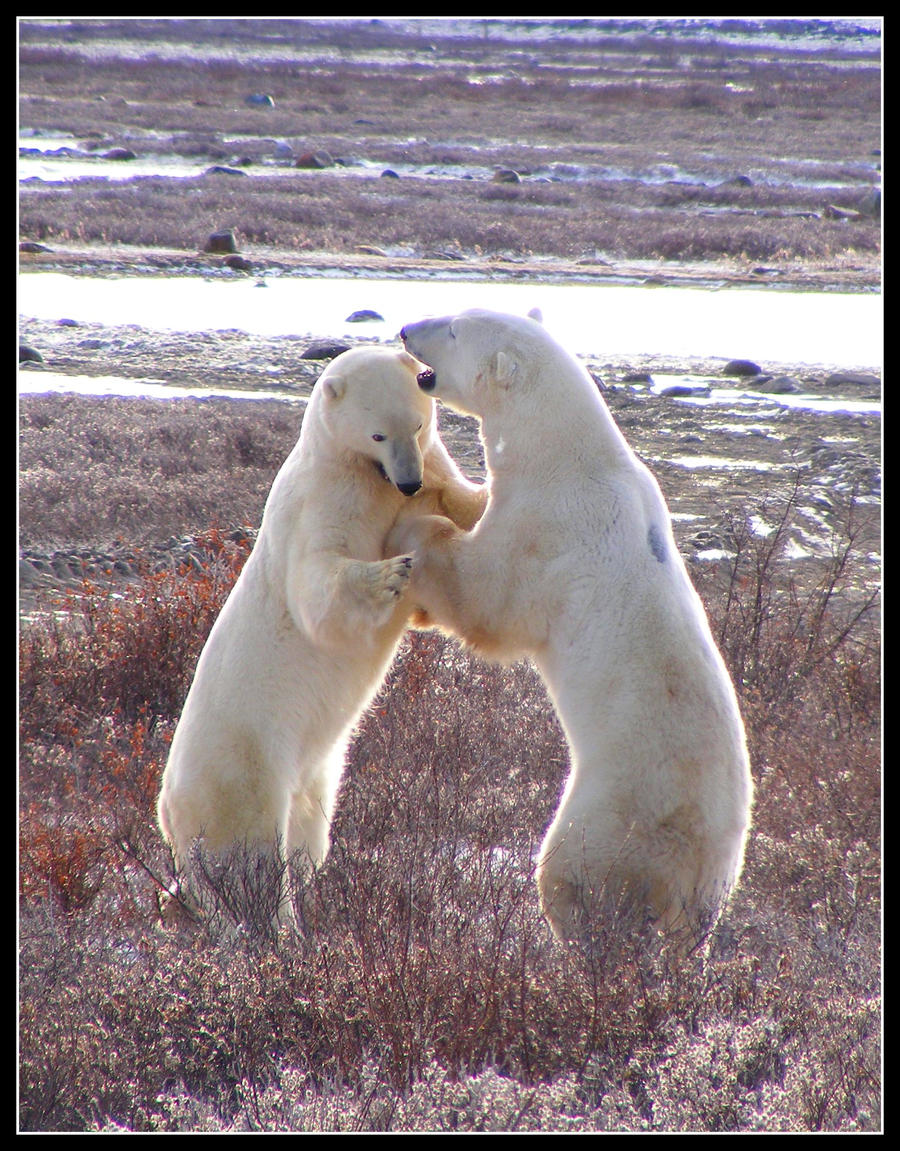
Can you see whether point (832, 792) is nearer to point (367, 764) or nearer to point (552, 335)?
point (367, 764)

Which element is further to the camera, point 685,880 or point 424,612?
point 424,612

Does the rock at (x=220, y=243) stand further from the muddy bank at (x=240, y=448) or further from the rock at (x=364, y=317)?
the muddy bank at (x=240, y=448)

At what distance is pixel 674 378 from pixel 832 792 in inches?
328

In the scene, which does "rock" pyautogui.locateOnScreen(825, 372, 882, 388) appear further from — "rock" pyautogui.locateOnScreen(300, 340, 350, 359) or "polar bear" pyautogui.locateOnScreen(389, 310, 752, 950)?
"polar bear" pyautogui.locateOnScreen(389, 310, 752, 950)

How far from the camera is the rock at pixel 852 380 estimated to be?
1174 cm

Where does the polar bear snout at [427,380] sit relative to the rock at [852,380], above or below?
above

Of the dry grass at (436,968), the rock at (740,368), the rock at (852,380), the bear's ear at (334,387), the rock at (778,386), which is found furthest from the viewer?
the rock at (740,368)

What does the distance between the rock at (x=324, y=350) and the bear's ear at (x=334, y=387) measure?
8920mm

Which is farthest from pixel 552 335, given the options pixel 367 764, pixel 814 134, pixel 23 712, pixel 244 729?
pixel 814 134

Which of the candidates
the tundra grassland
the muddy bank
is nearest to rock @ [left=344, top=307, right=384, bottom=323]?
the muddy bank

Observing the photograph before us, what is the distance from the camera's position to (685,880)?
2.87 m

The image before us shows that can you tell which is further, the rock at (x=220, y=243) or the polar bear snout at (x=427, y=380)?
the rock at (x=220, y=243)

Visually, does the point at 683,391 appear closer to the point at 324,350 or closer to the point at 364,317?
the point at 324,350

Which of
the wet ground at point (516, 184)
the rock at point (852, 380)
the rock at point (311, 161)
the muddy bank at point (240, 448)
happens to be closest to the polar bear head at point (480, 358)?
the muddy bank at point (240, 448)
